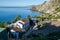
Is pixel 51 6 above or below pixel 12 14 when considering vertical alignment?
above

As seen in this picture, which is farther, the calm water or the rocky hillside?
the rocky hillside

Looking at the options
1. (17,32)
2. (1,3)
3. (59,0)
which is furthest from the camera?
(1,3)

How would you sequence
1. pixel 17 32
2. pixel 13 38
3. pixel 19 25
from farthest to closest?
pixel 19 25 → pixel 17 32 → pixel 13 38

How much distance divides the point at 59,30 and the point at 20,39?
3.46 meters

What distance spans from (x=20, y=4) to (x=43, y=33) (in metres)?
99.8


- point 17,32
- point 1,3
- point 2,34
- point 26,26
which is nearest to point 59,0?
point 26,26

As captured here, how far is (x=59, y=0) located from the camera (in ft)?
171

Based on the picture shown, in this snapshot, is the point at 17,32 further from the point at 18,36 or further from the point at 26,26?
the point at 26,26

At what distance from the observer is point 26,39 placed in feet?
42.5

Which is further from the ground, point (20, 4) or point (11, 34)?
point (11, 34)

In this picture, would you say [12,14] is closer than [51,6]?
Yes

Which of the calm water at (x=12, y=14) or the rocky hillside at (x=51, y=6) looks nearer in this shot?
the calm water at (x=12, y=14)

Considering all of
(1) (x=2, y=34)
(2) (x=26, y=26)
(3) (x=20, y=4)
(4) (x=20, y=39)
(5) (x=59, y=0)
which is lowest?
(3) (x=20, y=4)

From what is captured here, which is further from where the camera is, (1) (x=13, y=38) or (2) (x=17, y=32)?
(2) (x=17, y=32)
